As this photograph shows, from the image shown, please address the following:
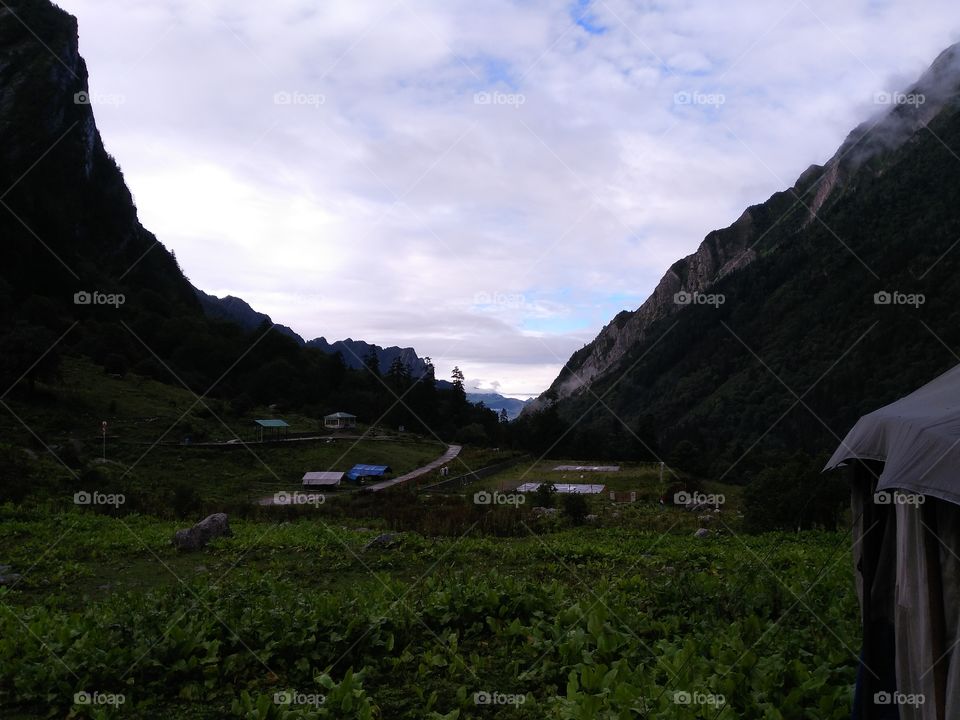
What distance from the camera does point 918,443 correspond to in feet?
13.9

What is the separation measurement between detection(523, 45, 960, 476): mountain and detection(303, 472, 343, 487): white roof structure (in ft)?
65.2

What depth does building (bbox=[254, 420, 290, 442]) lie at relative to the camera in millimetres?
37375

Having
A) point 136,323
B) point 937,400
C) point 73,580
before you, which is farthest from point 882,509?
point 136,323

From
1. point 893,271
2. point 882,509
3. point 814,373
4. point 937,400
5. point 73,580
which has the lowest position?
point 73,580

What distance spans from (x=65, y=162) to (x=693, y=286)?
5405 inches

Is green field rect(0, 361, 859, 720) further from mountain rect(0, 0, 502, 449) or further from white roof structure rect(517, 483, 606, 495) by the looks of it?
mountain rect(0, 0, 502, 449)

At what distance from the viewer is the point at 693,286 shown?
6722 inches

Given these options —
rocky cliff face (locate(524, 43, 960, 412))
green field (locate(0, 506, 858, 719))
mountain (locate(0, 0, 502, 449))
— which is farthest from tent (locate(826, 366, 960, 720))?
rocky cliff face (locate(524, 43, 960, 412))

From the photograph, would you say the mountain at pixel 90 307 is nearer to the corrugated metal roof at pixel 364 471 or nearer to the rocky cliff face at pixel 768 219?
the corrugated metal roof at pixel 364 471

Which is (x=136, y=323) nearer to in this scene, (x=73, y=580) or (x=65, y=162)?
(x=65, y=162)

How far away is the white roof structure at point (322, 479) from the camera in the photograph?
29141mm

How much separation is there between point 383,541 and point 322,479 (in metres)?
17.0

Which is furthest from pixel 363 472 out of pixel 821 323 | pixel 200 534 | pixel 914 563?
pixel 821 323

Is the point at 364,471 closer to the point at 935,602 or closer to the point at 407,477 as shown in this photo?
the point at 407,477
